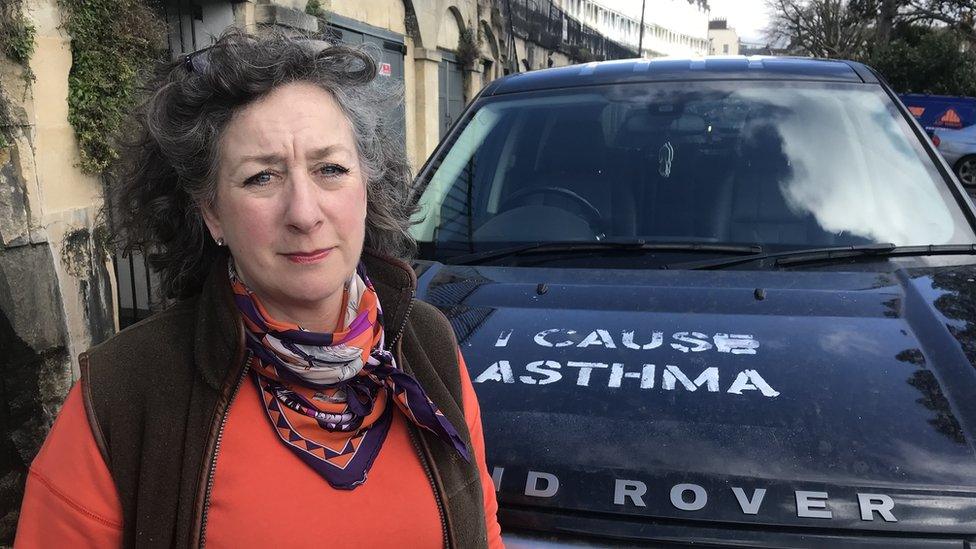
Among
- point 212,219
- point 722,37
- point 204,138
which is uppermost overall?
point 204,138

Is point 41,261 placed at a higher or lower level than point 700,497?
lower

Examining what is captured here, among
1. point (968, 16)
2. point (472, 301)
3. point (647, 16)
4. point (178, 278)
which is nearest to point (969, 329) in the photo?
point (472, 301)

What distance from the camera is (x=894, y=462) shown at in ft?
4.88

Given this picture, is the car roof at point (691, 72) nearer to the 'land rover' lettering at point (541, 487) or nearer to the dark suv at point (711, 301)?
the dark suv at point (711, 301)

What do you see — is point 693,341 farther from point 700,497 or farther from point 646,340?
point 700,497

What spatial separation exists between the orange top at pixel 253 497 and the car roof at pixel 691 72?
1.94m

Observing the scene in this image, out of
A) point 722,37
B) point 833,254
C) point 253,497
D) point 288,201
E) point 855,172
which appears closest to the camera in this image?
point 253,497

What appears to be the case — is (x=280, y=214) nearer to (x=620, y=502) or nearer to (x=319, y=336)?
(x=319, y=336)

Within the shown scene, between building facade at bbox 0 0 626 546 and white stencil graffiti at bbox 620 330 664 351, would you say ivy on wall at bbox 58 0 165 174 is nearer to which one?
building facade at bbox 0 0 626 546

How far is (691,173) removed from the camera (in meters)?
2.67

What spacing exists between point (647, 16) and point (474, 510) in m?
89.5

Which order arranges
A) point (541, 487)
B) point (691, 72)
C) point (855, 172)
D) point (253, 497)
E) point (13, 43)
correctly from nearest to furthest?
point (253, 497), point (541, 487), point (855, 172), point (691, 72), point (13, 43)

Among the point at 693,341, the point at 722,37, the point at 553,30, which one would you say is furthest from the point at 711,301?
the point at 722,37

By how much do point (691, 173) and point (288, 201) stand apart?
1.61 m
